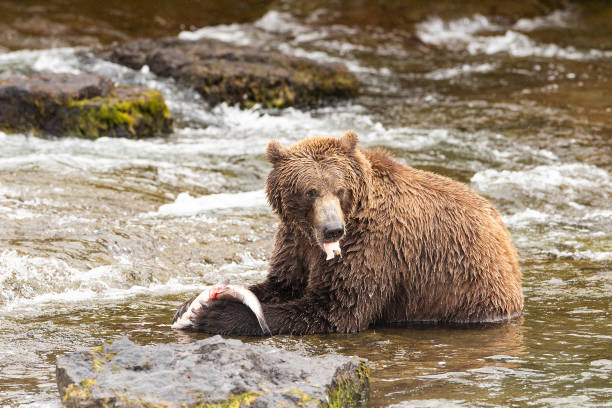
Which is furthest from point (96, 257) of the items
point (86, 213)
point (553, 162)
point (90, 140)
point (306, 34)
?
point (306, 34)

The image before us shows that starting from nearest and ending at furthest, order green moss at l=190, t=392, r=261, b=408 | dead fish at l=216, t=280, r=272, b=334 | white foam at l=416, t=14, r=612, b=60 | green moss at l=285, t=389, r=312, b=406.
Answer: green moss at l=190, t=392, r=261, b=408 → green moss at l=285, t=389, r=312, b=406 → dead fish at l=216, t=280, r=272, b=334 → white foam at l=416, t=14, r=612, b=60

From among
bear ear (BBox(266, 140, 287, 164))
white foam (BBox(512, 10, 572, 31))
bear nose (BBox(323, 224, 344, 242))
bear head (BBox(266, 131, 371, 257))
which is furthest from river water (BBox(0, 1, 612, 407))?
bear ear (BBox(266, 140, 287, 164))

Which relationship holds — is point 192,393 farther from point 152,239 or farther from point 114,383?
point 152,239

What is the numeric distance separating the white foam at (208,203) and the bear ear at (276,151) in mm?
3214

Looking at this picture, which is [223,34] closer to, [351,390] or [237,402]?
[351,390]

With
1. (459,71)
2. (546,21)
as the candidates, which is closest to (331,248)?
(459,71)

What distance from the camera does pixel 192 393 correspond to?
3.74 meters

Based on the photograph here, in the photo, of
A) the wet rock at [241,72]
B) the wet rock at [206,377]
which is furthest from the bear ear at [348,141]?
the wet rock at [241,72]

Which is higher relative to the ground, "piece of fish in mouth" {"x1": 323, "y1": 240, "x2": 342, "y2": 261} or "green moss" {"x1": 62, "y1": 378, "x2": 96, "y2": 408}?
"piece of fish in mouth" {"x1": 323, "y1": 240, "x2": 342, "y2": 261}

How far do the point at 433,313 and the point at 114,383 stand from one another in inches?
124

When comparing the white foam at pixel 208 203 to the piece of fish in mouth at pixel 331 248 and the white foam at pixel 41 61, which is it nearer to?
the piece of fish in mouth at pixel 331 248

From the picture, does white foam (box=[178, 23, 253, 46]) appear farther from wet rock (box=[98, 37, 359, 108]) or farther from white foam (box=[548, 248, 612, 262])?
white foam (box=[548, 248, 612, 262])

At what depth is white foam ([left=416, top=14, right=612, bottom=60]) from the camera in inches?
809

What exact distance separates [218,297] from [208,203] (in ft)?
12.4
